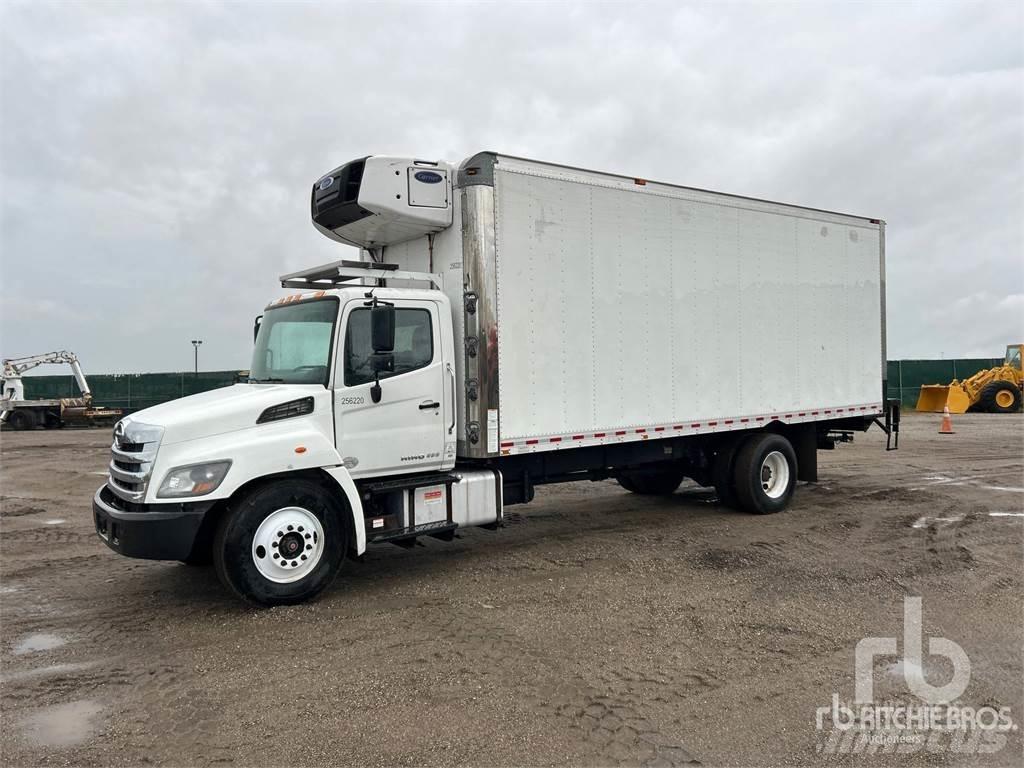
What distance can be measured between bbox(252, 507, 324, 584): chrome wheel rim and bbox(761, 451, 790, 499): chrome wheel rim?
647cm

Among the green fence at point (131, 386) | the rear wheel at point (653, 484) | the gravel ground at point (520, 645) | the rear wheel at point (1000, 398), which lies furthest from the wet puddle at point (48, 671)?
the green fence at point (131, 386)

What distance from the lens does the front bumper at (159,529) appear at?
554cm

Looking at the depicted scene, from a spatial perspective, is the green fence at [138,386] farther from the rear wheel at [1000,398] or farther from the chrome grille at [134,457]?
the rear wheel at [1000,398]

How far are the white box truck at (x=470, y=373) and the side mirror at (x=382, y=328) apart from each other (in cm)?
2

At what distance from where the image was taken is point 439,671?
4738 mm

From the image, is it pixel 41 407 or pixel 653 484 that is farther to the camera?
pixel 41 407

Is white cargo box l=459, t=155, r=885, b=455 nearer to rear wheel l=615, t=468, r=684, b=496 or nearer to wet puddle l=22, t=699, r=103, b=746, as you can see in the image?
rear wheel l=615, t=468, r=684, b=496

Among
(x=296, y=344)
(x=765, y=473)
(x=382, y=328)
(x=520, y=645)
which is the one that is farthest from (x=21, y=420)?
(x=520, y=645)

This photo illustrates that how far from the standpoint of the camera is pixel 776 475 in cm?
1016

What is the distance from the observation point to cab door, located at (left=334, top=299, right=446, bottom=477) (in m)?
6.43

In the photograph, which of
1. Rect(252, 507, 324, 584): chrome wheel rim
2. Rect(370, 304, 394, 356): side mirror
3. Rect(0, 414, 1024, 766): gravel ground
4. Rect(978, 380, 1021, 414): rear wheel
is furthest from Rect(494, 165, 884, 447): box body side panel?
Rect(978, 380, 1021, 414): rear wheel

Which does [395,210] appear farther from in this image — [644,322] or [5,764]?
[5,764]

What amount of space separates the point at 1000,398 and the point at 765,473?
24.7 meters

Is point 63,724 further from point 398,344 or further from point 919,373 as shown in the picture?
point 919,373
